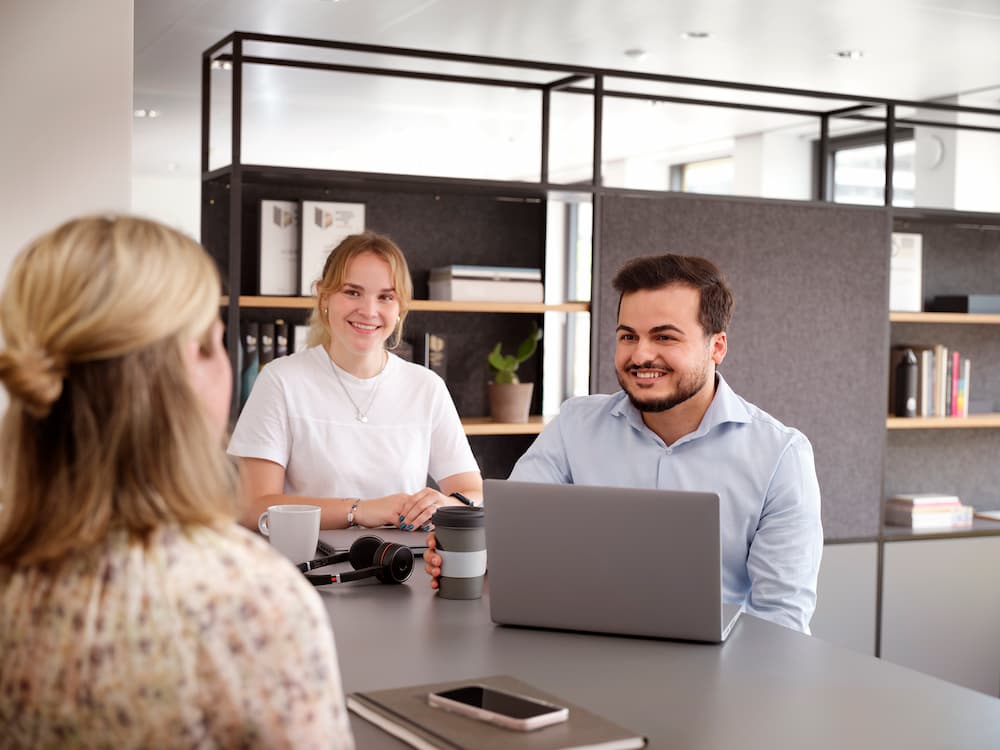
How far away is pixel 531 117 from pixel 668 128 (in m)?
0.87

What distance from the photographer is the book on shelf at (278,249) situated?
355 cm

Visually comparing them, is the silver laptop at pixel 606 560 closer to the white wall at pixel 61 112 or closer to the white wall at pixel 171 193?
the white wall at pixel 61 112

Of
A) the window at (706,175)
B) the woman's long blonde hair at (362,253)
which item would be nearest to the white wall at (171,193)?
the window at (706,175)

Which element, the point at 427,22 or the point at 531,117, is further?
the point at 531,117

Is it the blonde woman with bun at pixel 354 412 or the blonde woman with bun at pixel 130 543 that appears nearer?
the blonde woman with bun at pixel 130 543

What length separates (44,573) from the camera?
811 millimetres

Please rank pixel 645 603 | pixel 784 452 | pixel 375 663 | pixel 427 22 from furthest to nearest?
pixel 427 22 → pixel 784 452 → pixel 645 603 → pixel 375 663

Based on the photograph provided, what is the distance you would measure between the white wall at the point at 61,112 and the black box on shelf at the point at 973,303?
3162 mm

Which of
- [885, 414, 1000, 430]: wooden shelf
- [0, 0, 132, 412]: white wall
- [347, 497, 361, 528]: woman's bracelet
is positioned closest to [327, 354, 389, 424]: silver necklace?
[347, 497, 361, 528]: woman's bracelet

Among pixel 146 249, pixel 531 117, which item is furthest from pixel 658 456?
pixel 531 117

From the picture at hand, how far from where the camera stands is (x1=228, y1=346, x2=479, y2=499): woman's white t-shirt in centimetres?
262

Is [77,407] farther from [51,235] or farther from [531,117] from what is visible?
[531,117]

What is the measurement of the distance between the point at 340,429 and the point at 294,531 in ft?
2.52

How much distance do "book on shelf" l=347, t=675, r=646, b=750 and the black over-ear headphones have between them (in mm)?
544
